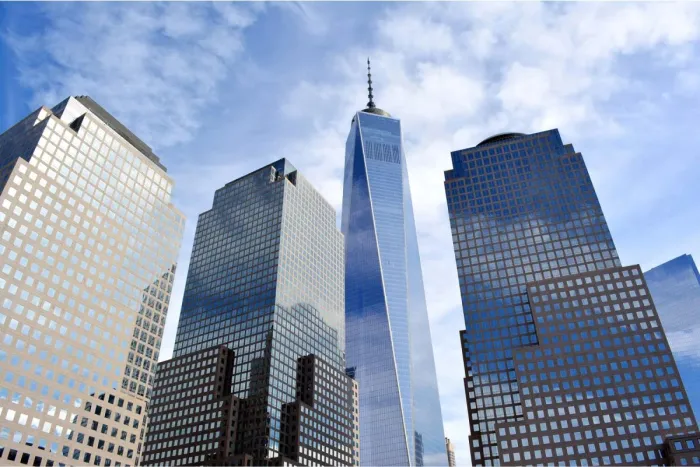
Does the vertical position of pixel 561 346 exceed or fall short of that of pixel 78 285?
it falls short

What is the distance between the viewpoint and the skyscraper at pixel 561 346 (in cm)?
14175

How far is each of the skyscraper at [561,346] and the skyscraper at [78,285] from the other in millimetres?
88112

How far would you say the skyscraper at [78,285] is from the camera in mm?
110250

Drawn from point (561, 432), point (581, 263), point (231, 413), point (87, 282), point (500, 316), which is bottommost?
point (561, 432)

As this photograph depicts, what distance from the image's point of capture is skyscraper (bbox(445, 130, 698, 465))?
465 feet

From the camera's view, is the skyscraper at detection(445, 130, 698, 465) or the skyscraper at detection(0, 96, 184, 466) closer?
the skyscraper at detection(0, 96, 184, 466)

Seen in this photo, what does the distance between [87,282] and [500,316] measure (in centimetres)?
11196

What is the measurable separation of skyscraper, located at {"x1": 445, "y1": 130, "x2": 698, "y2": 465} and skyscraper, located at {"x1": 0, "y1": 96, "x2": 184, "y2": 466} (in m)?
88.1

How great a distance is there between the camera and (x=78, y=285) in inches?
5000

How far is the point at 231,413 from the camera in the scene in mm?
175250

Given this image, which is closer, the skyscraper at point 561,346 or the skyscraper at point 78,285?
the skyscraper at point 78,285

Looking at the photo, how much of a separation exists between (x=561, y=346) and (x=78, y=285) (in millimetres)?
116045

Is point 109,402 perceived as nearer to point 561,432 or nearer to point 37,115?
point 37,115

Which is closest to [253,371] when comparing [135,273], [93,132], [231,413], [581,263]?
[231,413]
